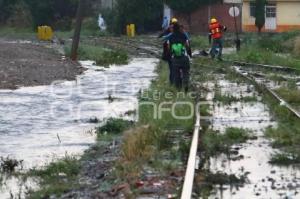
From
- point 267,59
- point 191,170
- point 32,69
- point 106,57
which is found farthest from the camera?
point 106,57

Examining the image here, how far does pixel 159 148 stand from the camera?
1123cm

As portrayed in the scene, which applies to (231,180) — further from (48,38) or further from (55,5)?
A: (55,5)

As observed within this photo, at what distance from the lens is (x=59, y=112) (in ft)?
56.8

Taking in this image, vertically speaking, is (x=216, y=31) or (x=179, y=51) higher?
(x=216, y=31)

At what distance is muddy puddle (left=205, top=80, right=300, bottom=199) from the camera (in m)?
8.34

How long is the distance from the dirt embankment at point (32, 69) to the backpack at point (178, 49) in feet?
22.1

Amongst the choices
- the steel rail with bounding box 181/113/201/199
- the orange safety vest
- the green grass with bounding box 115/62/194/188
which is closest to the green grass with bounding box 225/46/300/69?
the orange safety vest

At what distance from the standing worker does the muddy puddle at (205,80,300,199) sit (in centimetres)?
355

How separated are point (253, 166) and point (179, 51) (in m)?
8.85

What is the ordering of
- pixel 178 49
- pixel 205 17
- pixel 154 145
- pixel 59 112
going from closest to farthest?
1. pixel 154 145
2. pixel 59 112
3. pixel 178 49
4. pixel 205 17

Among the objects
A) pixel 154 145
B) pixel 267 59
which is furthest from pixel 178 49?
pixel 267 59

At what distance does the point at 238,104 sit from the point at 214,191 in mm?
8361

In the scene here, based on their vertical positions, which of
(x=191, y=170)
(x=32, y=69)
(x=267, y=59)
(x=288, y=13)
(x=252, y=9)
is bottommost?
(x=191, y=170)

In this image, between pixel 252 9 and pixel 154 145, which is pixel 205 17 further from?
pixel 154 145
